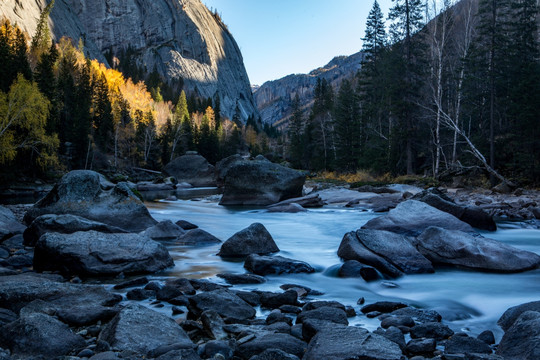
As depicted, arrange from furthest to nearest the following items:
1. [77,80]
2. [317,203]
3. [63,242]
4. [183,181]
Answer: [77,80] → [183,181] → [317,203] → [63,242]

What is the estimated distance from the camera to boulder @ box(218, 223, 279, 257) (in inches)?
293

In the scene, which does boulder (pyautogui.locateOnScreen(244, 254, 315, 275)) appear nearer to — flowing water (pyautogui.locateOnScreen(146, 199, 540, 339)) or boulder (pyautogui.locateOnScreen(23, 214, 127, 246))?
flowing water (pyautogui.locateOnScreen(146, 199, 540, 339))

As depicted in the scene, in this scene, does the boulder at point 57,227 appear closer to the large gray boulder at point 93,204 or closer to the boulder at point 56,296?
the large gray boulder at point 93,204

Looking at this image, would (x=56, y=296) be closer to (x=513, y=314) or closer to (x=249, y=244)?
(x=249, y=244)

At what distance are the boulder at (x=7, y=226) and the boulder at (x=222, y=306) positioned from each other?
5839 mm

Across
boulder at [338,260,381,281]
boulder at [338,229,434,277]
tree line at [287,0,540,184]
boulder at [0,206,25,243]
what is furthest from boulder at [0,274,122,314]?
tree line at [287,0,540,184]

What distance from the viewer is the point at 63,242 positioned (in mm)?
5984

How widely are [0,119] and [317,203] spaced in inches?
718

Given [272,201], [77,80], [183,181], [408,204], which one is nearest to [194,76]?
[77,80]

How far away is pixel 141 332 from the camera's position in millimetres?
3283

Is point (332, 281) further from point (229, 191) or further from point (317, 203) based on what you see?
point (229, 191)

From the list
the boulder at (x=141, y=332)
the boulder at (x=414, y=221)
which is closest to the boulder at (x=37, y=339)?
the boulder at (x=141, y=332)

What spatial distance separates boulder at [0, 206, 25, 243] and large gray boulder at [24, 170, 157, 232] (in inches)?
24.3

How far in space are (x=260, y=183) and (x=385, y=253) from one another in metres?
11.6
